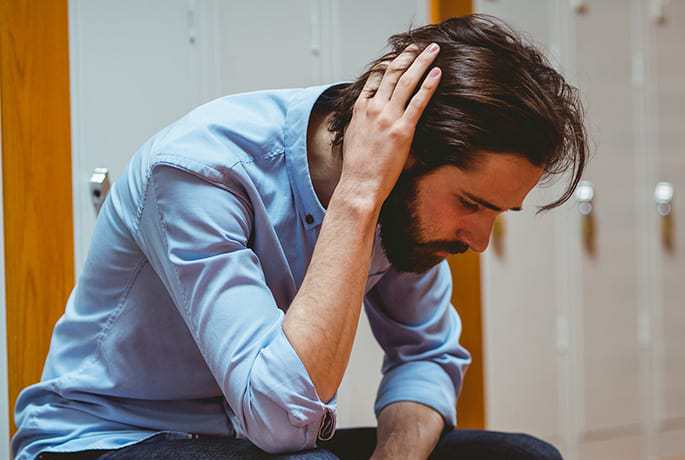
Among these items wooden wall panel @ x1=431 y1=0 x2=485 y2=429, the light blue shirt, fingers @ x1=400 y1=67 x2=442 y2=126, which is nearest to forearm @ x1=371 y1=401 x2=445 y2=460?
the light blue shirt

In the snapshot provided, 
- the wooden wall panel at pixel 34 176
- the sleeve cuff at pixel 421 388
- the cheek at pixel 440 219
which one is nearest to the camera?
the cheek at pixel 440 219

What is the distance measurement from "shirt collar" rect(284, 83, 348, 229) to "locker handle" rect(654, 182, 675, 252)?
6.31 ft

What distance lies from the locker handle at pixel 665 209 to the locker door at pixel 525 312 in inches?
17.4

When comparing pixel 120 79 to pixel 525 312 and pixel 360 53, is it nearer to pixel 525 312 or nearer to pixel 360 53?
pixel 360 53

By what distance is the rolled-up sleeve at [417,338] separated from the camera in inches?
58.2

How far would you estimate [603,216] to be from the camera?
110 inches

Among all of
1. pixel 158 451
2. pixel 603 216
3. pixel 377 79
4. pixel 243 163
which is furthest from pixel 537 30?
pixel 158 451

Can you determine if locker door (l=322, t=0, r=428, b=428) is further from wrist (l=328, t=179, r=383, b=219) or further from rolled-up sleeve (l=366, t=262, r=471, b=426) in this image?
→ wrist (l=328, t=179, r=383, b=219)

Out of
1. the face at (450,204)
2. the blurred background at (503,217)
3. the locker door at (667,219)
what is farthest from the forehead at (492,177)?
the locker door at (667,219)

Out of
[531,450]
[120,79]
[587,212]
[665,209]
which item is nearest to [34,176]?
[120,79]

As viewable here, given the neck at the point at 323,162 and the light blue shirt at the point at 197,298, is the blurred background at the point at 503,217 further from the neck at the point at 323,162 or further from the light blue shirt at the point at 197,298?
the neck at the point at 323,162

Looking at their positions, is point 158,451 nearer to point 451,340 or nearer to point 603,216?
point 451,340

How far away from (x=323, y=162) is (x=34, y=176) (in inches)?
29.2

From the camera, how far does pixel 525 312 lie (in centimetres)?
265
